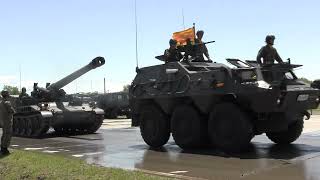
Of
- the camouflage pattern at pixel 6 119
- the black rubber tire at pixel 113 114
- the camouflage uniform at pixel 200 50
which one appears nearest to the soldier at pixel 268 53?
the camouflage uniform at pixel 200 50

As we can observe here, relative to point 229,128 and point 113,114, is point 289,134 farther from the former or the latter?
point 113,114

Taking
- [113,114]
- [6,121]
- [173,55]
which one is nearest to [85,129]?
[173,55]

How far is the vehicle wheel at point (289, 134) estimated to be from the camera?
13.6 m

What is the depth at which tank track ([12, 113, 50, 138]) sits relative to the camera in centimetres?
A: 2075

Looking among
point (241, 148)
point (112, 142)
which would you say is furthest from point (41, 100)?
point (241, 148)

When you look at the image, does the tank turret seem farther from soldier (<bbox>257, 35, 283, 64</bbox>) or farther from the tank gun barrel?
soldier (<bbox>257, 35, 283, 64</bbox>)

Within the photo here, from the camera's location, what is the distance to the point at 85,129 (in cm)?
2234

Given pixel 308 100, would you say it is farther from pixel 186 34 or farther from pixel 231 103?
pixel 186 34

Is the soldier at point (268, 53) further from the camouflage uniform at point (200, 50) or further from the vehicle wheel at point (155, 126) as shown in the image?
the vehicle wheel at point (155, 126)

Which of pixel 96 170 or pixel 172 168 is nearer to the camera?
pixel 96 170

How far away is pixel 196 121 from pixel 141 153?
160 cm

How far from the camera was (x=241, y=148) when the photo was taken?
39.8 ft

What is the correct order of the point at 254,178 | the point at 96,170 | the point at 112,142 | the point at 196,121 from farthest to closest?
the point at 112,142
the point at 196,121
the point at 96,170
the point at 254,178

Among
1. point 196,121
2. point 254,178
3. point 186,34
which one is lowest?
point 254,178
